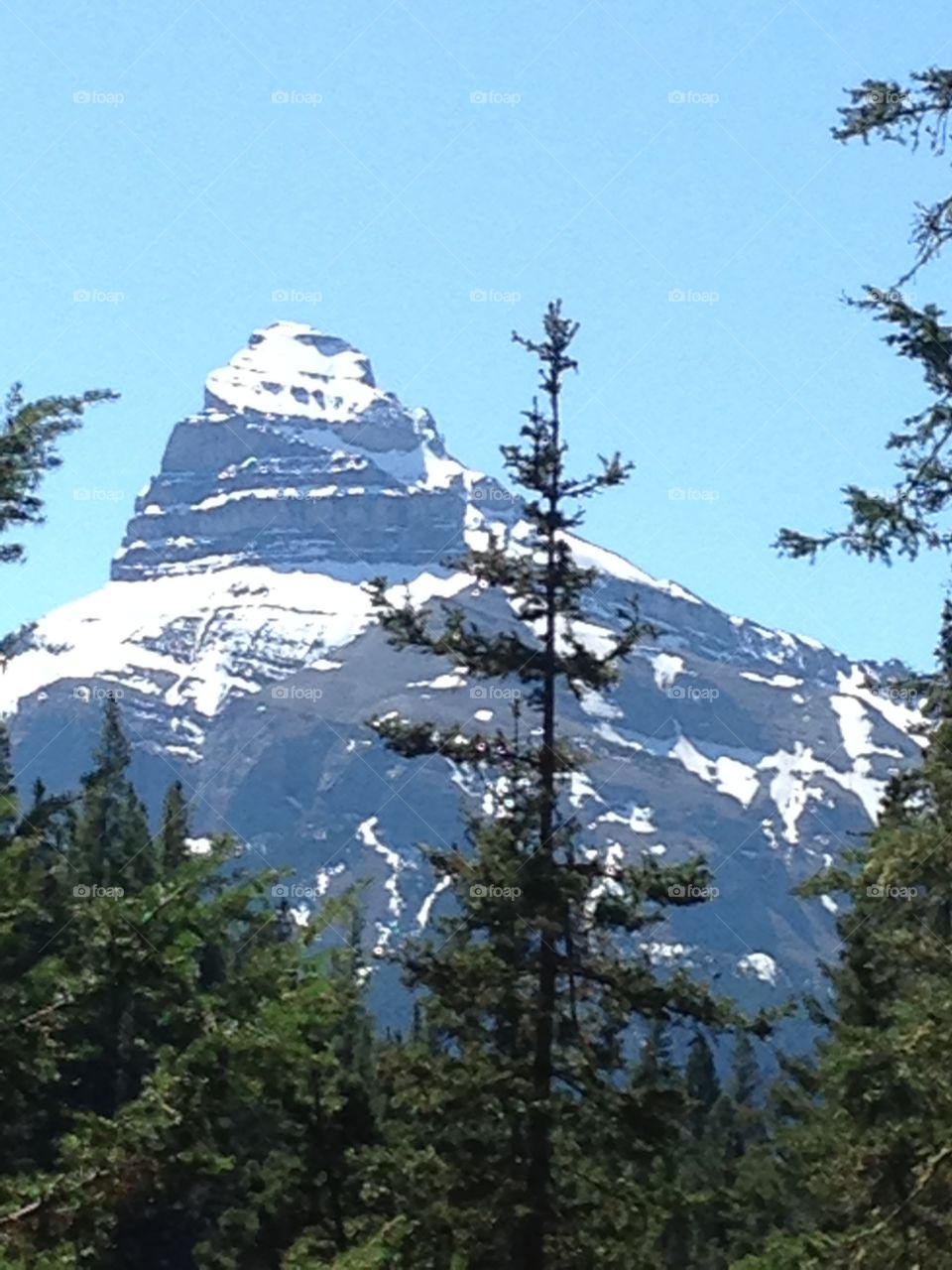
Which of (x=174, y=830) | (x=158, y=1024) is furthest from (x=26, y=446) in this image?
(x=174, y=830)

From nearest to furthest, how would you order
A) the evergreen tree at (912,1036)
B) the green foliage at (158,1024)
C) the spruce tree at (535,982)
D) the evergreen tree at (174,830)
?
the green foliage at (158,1024) → the evergreen tree at (912,1036) → the spruce tree at (535,982) → the evergreen tree at (174,830)

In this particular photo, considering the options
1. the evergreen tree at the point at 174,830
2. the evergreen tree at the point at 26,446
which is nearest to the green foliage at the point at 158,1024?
the evergreen tree at the point at 26,446

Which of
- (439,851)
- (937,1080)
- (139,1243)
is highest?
(439,851)

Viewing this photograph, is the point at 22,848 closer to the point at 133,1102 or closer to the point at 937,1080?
the point at 133,1102

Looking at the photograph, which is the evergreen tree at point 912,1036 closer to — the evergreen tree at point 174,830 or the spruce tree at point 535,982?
the spruce tree at point 535,982

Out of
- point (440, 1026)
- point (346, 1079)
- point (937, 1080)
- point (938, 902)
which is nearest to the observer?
point (937, 1080)

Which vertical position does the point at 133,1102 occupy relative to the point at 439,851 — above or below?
below

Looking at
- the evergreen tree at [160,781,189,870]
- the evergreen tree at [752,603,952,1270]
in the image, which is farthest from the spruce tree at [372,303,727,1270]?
the evergreen tree at [160,781,189,870]

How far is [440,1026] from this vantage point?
71.4 ft

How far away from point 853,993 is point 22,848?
80.5 feet

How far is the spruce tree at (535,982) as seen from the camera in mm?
20906

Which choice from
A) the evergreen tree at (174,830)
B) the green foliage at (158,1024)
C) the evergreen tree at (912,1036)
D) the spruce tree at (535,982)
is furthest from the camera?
the evergreen tree at (174,830)

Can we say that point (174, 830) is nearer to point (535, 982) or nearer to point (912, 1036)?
point (535, 982)

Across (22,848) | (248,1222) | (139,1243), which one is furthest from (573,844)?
(139,1243)
